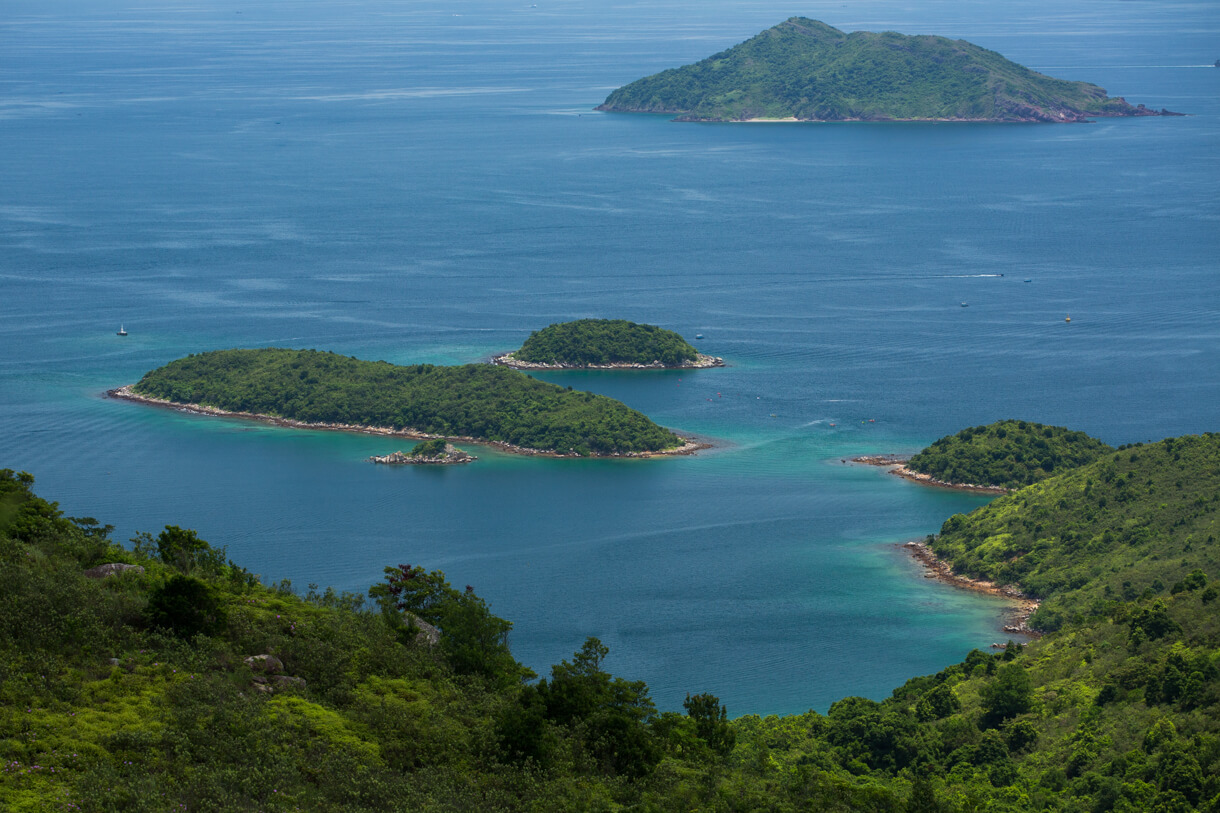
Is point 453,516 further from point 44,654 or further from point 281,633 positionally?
point 44,654

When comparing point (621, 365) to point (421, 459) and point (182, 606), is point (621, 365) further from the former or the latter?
point (182, 606)

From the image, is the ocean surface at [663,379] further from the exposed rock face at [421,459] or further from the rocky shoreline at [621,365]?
the rocky shoreline at [621,365]

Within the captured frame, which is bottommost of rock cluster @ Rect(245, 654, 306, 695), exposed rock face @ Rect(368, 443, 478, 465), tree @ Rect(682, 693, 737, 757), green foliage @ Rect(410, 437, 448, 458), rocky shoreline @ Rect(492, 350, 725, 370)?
exposed rock face @ Rect(368, 443, 478, 465)

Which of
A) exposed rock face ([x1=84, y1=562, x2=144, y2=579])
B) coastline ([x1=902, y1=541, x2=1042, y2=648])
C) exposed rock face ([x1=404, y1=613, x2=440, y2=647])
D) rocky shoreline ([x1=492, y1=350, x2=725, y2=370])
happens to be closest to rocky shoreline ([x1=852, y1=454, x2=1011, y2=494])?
coastline ([x1=902, y1=541, x2=1042, y2=648])

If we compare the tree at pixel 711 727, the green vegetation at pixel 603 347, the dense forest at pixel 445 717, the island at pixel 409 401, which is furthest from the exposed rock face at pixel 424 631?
the green vegetation at pixel 603 347

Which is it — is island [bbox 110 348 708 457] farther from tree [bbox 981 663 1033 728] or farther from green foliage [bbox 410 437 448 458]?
tree [bbox 981 663 1033 728]

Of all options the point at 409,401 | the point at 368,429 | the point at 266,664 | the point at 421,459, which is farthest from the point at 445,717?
the point at 409,401

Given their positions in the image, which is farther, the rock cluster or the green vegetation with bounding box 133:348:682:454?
the green vegetation with bounding box 133:348:682:454
